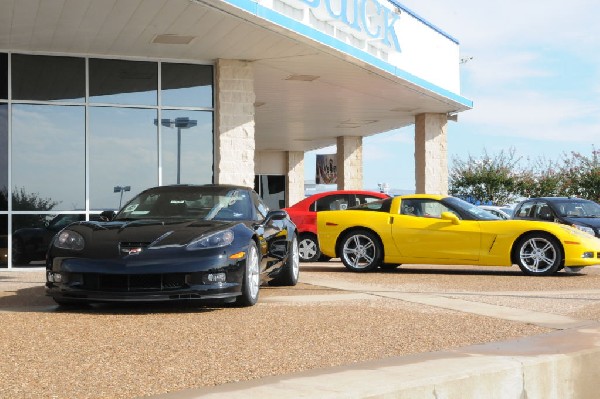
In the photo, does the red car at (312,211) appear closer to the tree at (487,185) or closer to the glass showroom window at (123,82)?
the glass showroom window at (123,82)

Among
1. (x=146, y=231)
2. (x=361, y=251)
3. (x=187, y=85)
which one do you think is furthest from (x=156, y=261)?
(x=187, y=85)

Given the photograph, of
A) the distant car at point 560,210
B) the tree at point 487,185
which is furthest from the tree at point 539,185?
the distant car at point 560,210

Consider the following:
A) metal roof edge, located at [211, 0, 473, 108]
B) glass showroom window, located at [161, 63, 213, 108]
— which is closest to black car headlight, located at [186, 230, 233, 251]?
metal roof edge, located at [211, 0, 473, 108]

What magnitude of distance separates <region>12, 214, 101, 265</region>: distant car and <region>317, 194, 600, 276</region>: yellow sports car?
15.4ft

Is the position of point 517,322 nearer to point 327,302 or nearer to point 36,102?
point 327,302

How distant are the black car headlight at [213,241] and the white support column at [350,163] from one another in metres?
25.7

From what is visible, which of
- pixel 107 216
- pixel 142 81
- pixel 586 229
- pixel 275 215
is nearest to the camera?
pixel 107 216

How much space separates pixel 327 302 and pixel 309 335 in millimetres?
2420

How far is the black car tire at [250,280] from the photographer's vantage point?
8.61 meters

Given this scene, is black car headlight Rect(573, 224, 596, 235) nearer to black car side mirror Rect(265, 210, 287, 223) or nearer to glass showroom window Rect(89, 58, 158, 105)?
glass showroom window Rect(89, 58, 158, 105)

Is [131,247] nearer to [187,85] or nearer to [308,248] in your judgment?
[308,248]

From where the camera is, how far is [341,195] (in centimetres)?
1692

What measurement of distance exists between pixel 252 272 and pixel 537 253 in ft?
20.0

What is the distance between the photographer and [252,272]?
8.87 metres
